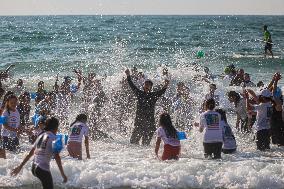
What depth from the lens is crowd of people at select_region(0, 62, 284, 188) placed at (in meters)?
9.91

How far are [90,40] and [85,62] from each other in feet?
60.2

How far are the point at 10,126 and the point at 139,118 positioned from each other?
3091 mm

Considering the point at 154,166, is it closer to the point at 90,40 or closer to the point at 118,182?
the point at 118,182

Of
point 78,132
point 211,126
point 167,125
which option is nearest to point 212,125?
point 211,126

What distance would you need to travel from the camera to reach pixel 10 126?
35.0 ft

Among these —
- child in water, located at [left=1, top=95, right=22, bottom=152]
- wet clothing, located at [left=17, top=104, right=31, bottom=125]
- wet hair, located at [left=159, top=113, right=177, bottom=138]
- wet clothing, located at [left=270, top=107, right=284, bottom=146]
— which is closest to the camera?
wet hair, located at [left=159, top=113, right=177, bottom=138]

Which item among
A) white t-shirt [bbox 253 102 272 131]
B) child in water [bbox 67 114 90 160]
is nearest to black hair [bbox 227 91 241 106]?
white t-shirt [bbox 253 102 272 131]

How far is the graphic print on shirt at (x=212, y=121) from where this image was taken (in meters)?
9.91

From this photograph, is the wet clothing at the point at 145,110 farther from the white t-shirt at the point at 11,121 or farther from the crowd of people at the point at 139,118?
the white t-shirt at the point at 11,121

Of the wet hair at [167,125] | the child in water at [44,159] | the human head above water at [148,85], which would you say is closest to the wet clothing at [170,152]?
the wet hair at [167,125]

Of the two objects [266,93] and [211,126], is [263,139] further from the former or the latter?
[211,126]

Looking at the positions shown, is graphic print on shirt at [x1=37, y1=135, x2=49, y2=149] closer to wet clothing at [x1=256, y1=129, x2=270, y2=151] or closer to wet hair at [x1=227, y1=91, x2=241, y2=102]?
wet clothing at [x1=256, y1=129, x2=270, y2=151]

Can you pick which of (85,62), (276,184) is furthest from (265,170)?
(85,62)

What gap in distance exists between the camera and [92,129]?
44.8 feet
